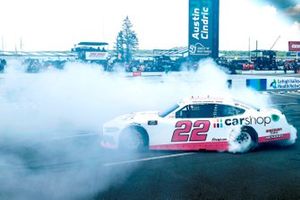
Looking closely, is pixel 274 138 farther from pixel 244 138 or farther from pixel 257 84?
pixel 257 84

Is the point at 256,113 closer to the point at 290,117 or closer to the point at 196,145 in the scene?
the point at 196,145

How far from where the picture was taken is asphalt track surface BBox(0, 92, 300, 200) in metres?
5.53

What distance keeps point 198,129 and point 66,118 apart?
663 centimetres

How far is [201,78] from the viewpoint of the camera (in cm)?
1523

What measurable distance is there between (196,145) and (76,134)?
12.6 ft

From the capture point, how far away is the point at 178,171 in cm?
664

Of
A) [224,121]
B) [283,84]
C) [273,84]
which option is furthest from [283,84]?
[224,121]

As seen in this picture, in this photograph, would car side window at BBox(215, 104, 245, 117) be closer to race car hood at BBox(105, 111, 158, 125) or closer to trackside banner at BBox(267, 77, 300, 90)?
race car hood at BBox(105, 111, 158, 125)

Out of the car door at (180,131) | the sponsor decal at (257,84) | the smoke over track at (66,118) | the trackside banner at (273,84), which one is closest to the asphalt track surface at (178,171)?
the smoke over track at (66,118)

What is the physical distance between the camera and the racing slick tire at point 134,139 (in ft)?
26.1

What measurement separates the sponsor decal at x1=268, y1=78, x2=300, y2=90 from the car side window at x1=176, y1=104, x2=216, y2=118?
12.7 meters

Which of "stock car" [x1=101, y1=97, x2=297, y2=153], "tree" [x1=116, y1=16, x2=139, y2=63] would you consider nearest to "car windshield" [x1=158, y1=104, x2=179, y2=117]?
"stock car" [x1=101, y1=97, x2=297, y2=153]

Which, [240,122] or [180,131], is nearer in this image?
[180,131]

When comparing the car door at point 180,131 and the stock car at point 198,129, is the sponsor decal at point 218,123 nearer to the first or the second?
the stock car at point 198,129
